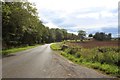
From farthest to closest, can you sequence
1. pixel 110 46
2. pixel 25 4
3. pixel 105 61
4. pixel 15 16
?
pixel 25 4 < pixel 15 16 < pixel 110 46 < pixel 105 61

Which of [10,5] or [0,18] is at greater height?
[10,5]

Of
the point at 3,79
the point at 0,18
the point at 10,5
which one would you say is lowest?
the point at 3,79

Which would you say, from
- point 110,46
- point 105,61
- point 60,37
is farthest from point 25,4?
point 60,37

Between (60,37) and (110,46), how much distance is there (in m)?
175

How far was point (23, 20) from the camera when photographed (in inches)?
1500

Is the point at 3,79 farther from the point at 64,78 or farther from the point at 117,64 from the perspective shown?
the point at 117,64

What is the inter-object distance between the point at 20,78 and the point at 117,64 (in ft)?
22.7

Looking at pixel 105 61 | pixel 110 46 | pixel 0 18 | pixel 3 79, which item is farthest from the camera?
pixel 0 18

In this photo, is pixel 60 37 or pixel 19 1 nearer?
pixel 19 1

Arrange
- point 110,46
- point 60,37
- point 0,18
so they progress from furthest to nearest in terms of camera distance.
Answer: point 60,37
point 0,18
point 110,46

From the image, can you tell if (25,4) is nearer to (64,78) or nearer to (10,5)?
(10,5)

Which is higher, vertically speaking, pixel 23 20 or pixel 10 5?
pixel 10 5

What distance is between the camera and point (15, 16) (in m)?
37.0

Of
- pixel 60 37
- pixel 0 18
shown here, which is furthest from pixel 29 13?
pixel 60 37
